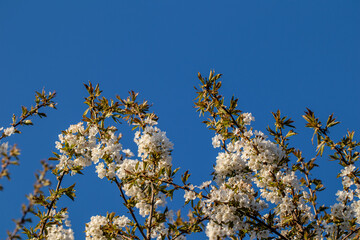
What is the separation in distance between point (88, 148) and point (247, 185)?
95.7 inches

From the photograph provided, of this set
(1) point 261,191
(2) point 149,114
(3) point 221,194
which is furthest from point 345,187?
(2) point 149,114

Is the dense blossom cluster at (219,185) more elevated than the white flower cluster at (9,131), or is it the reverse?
the white flower cluster at (9,131)

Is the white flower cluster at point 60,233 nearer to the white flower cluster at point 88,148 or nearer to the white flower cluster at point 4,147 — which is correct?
the white flower cluster at point 88,148

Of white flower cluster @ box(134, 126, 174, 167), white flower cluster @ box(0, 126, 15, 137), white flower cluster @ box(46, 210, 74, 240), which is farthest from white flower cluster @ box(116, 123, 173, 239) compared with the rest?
white flower cluster @ box(0, 126, 15, 137)

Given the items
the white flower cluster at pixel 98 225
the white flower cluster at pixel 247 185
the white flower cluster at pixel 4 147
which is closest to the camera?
the white flower cluster at pixel 4 147

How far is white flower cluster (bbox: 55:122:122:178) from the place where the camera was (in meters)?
4.83

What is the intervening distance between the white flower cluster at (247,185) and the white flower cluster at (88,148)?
121 cm

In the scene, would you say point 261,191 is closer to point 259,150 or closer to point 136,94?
point 259,150

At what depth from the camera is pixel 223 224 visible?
4.38 metres

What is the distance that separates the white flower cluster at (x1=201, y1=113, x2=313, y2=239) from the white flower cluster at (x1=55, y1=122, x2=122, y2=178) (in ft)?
3.98

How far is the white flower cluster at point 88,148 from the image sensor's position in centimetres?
483

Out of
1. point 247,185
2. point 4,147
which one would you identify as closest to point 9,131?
point 4,147

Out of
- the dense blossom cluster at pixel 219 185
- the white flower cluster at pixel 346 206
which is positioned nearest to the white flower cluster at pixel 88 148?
the dense blossom cluster at pixel 219 185

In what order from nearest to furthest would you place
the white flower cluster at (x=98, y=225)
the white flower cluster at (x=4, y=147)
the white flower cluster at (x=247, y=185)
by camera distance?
the white flower cluster at (x=4, y=147), the white flower cluster at (x=247, y=185), the white flower cluster at (x=98, y=225)
